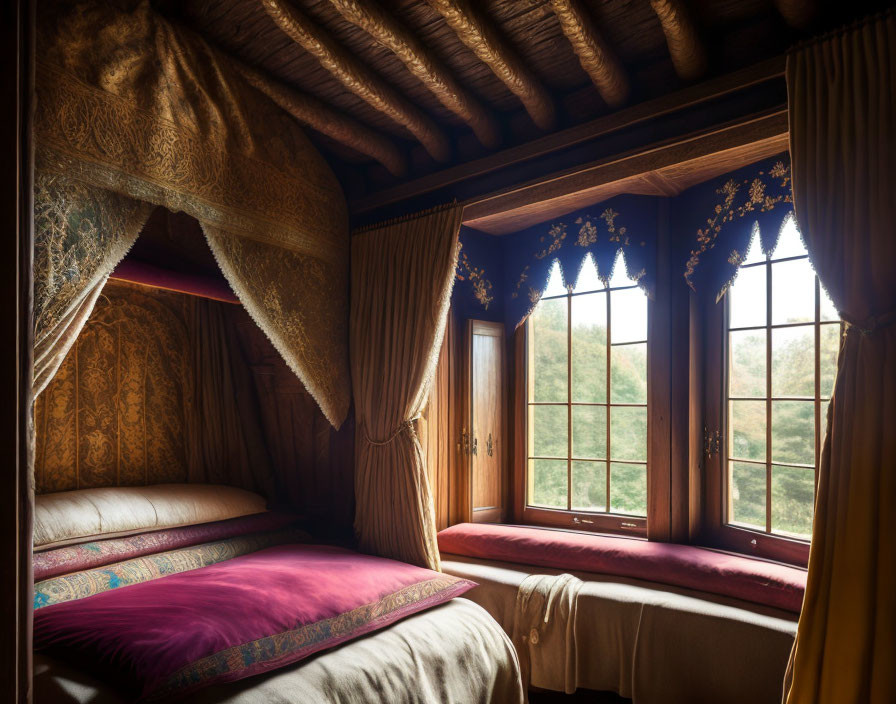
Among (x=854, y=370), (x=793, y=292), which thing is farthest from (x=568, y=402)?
(x=854, y=370)

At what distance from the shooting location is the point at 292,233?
10.7 ft

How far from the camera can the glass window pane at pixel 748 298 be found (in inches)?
114

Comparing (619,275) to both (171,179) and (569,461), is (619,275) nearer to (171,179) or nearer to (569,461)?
(569,461)

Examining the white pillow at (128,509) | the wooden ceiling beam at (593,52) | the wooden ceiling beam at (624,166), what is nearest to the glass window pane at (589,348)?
the wooden ceiling beam at (624,166)

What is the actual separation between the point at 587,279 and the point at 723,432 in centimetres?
115

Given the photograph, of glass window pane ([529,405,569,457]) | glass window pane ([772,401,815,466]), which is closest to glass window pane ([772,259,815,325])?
glass window pane ([772,401,815,466])

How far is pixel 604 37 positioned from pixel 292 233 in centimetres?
180

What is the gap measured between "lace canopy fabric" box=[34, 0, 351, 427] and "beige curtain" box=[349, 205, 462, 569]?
0.19 meters

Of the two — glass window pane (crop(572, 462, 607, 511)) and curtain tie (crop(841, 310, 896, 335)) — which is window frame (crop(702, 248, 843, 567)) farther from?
curtain tie (crop(841, 310, 896, 335))

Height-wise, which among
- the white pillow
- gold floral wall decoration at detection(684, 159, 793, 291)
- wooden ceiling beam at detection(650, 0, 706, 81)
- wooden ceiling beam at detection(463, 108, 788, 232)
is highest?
wooden ceiling beam at detection(650, 0, 706, 81)

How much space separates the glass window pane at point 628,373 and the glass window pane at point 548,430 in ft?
1.19

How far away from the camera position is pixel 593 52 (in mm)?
2453

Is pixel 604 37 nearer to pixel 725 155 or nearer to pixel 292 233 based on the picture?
pixel 725 155

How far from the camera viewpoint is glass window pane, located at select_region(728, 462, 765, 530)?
2.84m
